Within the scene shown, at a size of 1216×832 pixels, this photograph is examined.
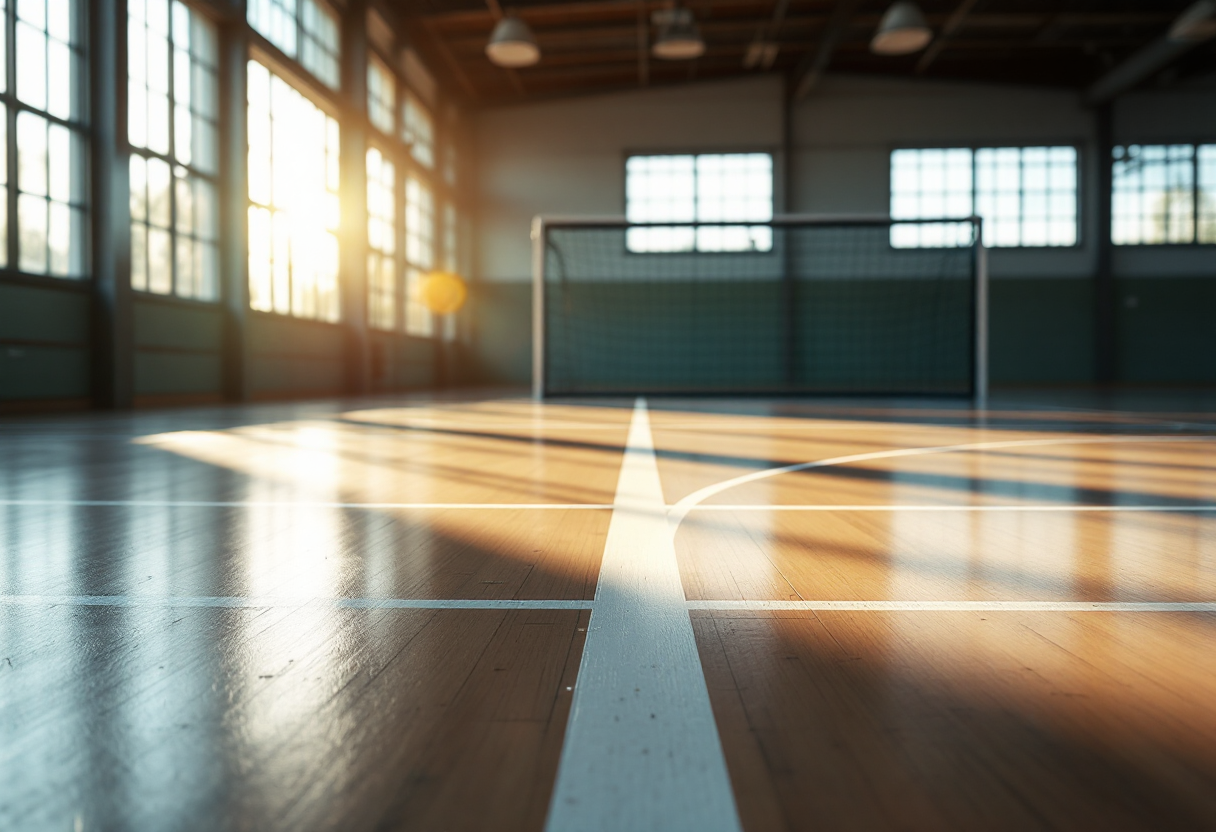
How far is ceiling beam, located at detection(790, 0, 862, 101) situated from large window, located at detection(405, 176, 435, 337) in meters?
6.15

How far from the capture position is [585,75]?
14.8 m

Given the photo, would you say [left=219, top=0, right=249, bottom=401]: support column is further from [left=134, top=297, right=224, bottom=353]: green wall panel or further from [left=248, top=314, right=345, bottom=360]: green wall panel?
[left=248, top=314, right=345, bottom=360]: green wall panel

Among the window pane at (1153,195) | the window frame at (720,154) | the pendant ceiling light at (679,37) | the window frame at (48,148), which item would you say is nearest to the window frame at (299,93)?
the window frame at (48,148)

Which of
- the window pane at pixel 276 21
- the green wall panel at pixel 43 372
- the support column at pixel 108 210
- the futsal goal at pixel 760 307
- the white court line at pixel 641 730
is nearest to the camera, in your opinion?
the white court line at pixel 641 730

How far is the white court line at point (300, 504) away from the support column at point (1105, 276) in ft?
51.1

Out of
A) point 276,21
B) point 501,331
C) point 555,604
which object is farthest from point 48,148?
point 501,331

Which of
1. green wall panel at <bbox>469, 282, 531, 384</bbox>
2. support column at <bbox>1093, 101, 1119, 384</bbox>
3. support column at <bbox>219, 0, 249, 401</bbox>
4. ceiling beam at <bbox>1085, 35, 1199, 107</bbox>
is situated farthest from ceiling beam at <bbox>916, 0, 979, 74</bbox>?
support column at <bbox>219, 0, 249, 401</bbox>

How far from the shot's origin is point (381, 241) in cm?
1255

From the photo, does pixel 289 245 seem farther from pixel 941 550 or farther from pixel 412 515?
pixel 941 550

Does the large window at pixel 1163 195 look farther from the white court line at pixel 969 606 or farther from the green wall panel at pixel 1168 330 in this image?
the white court line at pixel 969 606

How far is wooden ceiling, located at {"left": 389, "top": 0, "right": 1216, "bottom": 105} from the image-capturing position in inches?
486

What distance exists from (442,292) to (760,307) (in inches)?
211

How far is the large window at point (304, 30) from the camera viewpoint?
9.27 m

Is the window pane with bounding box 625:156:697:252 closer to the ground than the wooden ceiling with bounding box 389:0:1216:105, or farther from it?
closer to the ground
